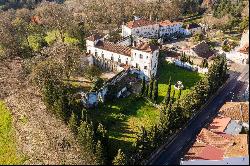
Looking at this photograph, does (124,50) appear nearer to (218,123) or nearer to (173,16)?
(218,123)

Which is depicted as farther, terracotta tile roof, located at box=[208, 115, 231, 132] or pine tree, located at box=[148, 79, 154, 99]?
pine tree, located at box=[148, 79, 154, 99]

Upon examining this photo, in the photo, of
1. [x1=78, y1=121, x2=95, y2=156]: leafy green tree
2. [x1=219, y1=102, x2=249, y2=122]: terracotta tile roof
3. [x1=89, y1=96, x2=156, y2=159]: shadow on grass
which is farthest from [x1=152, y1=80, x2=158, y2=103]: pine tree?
[x1=78, y1=121, x2=95, y2=156]: leafy green tree

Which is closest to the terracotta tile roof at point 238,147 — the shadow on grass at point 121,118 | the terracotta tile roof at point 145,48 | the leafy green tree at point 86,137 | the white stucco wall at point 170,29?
the shadow on grass at point 121,118

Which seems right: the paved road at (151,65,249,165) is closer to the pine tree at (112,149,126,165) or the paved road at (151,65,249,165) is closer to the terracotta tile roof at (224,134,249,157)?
the terracotta tile roof at (224,134,249,157)

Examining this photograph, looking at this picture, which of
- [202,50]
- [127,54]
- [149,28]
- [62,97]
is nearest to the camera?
[62,97]

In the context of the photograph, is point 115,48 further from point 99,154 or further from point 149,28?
point 99,154

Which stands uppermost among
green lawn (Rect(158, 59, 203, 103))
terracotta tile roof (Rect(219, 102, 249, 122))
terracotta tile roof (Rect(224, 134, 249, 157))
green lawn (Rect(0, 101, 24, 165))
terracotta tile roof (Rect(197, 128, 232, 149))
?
terracotta tile roof (Rect(219, 102, 249, 122))

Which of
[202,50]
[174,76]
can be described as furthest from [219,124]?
[202,50]
